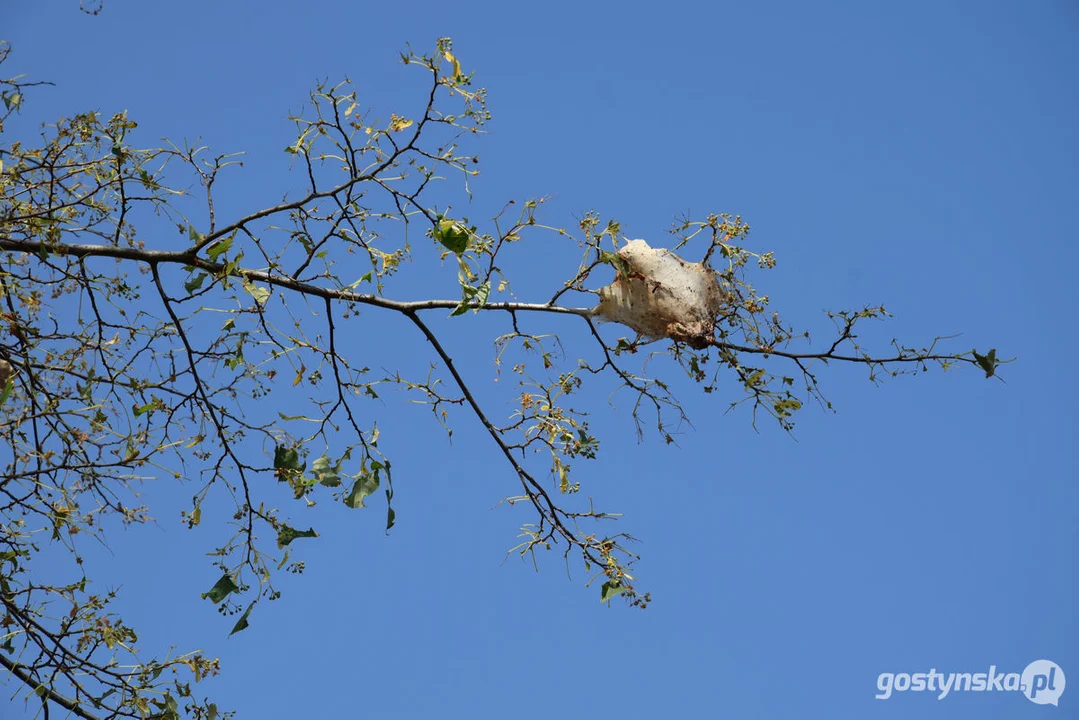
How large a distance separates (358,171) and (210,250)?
504 mm

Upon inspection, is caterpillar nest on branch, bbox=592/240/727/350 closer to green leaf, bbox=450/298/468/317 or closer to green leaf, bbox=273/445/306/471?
green leaf, bbox=450/298/468/317

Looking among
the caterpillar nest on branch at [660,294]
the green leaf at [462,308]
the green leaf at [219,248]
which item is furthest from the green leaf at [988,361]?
the green leaf at [219,248]

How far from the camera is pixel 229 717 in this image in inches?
143

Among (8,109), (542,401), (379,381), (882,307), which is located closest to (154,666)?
(379,381)

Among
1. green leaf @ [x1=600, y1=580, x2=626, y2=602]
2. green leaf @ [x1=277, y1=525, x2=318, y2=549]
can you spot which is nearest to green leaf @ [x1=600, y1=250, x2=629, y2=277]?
green leaf @ [x1=600, y1=580, x2=626, y2=602]

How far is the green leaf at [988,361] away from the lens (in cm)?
315

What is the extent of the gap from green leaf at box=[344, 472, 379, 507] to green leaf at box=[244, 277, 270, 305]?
635 millimetres

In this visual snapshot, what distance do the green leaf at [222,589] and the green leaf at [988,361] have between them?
2.32 m

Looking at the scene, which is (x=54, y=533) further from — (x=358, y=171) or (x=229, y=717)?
(x=358, y=171)

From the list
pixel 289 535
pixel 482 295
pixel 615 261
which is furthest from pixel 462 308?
pixel 289 535

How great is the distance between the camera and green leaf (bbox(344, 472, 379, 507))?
3453 millimetres

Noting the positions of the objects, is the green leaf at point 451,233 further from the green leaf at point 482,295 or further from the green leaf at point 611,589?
the green leaf at point 611,589

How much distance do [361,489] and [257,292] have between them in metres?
0.69

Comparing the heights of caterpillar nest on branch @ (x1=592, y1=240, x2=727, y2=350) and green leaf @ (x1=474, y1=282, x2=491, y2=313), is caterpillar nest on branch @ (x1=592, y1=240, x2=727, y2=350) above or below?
above
